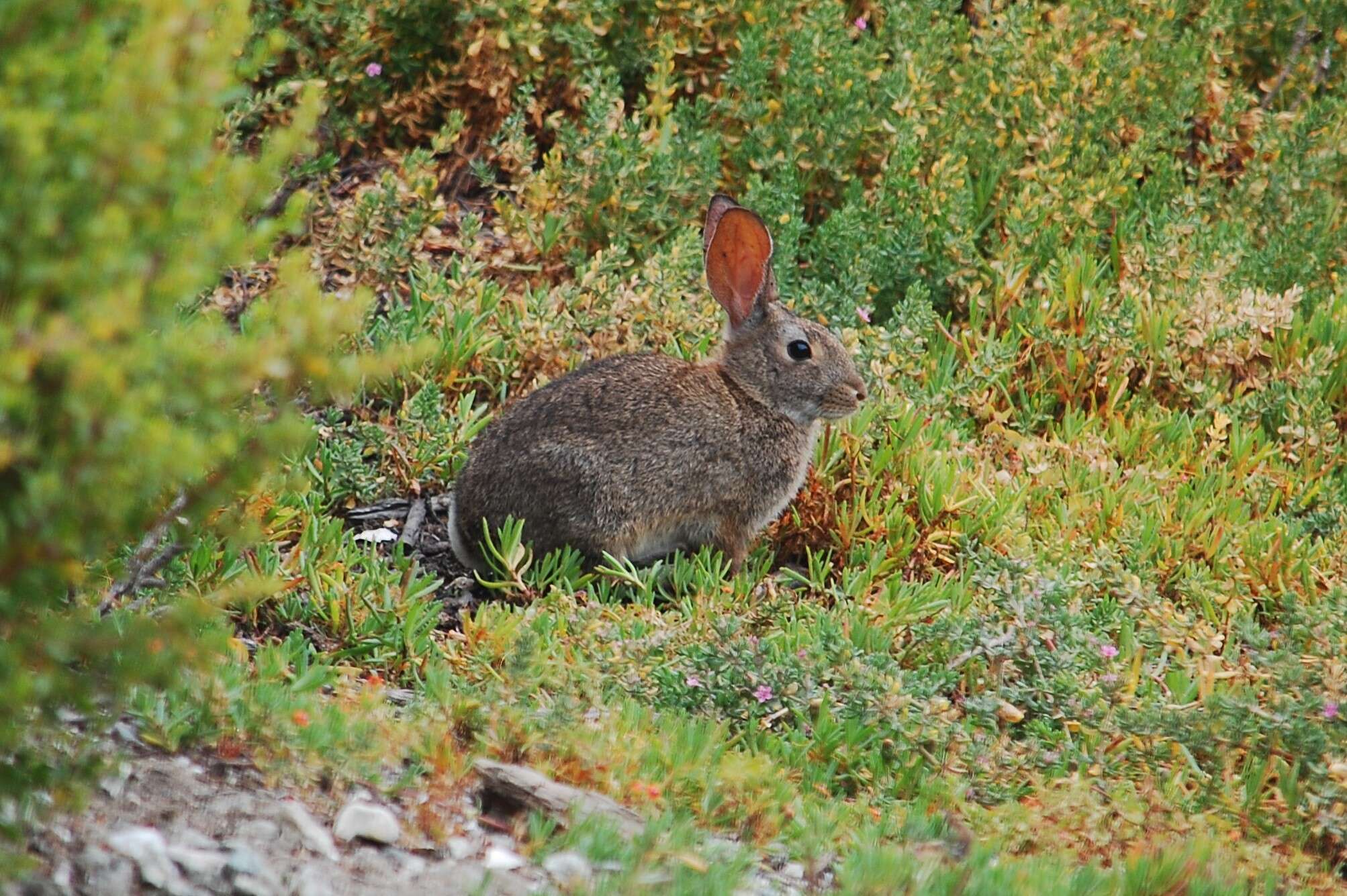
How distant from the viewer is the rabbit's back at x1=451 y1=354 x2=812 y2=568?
19.7 ft

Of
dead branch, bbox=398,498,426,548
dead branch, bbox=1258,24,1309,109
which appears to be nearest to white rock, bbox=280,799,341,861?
dead branch, bbox=398,498,426,548

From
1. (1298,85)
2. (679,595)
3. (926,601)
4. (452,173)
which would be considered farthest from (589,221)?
(1298,85)

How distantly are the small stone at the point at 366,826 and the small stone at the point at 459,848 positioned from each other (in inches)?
4.9

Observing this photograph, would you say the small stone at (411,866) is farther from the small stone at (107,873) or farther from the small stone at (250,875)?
the small stone at (107,873)

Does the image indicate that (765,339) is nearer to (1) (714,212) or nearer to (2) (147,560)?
(1) (714,212)

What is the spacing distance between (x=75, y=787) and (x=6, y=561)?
0.60 meters

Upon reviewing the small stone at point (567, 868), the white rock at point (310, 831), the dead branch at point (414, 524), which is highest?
the white rock at point (310, 831)

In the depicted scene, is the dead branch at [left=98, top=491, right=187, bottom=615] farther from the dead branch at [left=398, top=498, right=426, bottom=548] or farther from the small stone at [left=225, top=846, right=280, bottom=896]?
the dead branch at [left=398, top=498, right=426, bottom=548]

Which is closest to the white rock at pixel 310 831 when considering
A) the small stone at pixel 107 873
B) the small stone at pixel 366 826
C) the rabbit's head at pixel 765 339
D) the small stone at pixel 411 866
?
the small stone at pixel 366 826

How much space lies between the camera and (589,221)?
804 centimetres

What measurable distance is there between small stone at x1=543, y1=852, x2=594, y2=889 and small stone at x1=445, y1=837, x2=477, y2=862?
19cm

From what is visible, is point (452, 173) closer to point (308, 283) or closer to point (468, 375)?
point (468, 375)

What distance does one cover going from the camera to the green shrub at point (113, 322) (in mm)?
2799

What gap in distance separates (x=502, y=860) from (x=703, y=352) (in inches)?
154
